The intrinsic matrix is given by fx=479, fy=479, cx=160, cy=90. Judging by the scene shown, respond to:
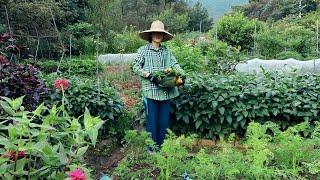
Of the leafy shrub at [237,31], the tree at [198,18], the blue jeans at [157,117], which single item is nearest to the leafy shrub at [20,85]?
the blue jeans at [157,117]

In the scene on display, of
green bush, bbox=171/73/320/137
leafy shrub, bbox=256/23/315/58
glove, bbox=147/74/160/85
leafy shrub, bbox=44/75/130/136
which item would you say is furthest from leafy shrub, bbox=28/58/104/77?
glove, bbox=147/74/160/85

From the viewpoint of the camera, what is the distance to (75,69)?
11.4m

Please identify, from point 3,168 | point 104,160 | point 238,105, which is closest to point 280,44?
point 238,105

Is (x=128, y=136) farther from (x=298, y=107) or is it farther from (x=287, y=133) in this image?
(x=298, y=107)

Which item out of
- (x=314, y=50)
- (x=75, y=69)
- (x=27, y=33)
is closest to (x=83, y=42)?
(x=27, y=33)

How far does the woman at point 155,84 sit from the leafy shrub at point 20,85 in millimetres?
1443

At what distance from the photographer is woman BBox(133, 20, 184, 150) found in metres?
5.33

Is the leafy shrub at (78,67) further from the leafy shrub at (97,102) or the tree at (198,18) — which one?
the tree at (198,18)

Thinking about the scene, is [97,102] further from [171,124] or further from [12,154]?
[12,154]

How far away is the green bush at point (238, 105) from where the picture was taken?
575 centimetres

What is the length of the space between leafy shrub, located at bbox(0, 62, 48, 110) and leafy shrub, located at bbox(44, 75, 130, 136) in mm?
1278

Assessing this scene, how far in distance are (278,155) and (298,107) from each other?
1560 millimetres

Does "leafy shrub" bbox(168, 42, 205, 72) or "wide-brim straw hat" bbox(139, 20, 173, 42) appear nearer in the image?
"wide-brim straw hat" bbox(139, 20, 173, 42)

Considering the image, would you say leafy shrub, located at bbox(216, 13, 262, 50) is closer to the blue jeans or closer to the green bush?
the green bush
